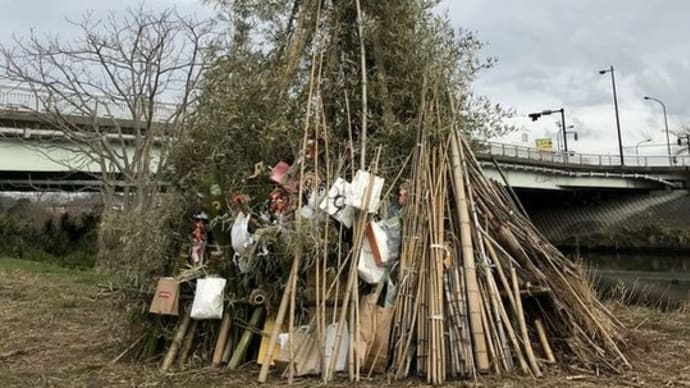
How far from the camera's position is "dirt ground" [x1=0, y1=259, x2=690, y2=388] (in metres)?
4.45

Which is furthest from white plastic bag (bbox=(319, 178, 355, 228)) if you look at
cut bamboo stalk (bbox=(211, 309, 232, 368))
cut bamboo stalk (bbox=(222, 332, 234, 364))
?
cut bamboo stalk (bbox=(222, 332, 234, 364))

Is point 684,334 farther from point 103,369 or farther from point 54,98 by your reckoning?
point 54,98

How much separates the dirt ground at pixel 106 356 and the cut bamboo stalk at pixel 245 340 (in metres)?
0.10

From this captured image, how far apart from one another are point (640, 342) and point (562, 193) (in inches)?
1144

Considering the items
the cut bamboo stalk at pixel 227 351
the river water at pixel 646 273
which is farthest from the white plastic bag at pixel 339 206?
the river water at pixel 646 273

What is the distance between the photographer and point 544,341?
4.81 metres

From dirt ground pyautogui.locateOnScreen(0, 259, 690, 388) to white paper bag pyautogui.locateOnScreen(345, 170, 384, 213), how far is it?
126 cm

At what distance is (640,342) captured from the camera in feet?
18.2

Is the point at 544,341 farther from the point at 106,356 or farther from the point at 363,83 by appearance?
the point at 106,356

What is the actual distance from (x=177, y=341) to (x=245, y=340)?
0.58m

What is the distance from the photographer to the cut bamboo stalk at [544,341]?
186 inches

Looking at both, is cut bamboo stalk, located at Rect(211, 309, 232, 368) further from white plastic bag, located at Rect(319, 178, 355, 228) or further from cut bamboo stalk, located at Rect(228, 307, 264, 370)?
white plastic bag, located at Rect(319, 178, 355, 228)

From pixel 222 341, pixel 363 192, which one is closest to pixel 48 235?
pixel 222 341

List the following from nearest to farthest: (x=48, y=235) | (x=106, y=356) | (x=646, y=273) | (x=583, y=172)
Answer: (x=106, y=356) < (x=646, y=273) < (x=48, y=235) < (x=583, y=172)
